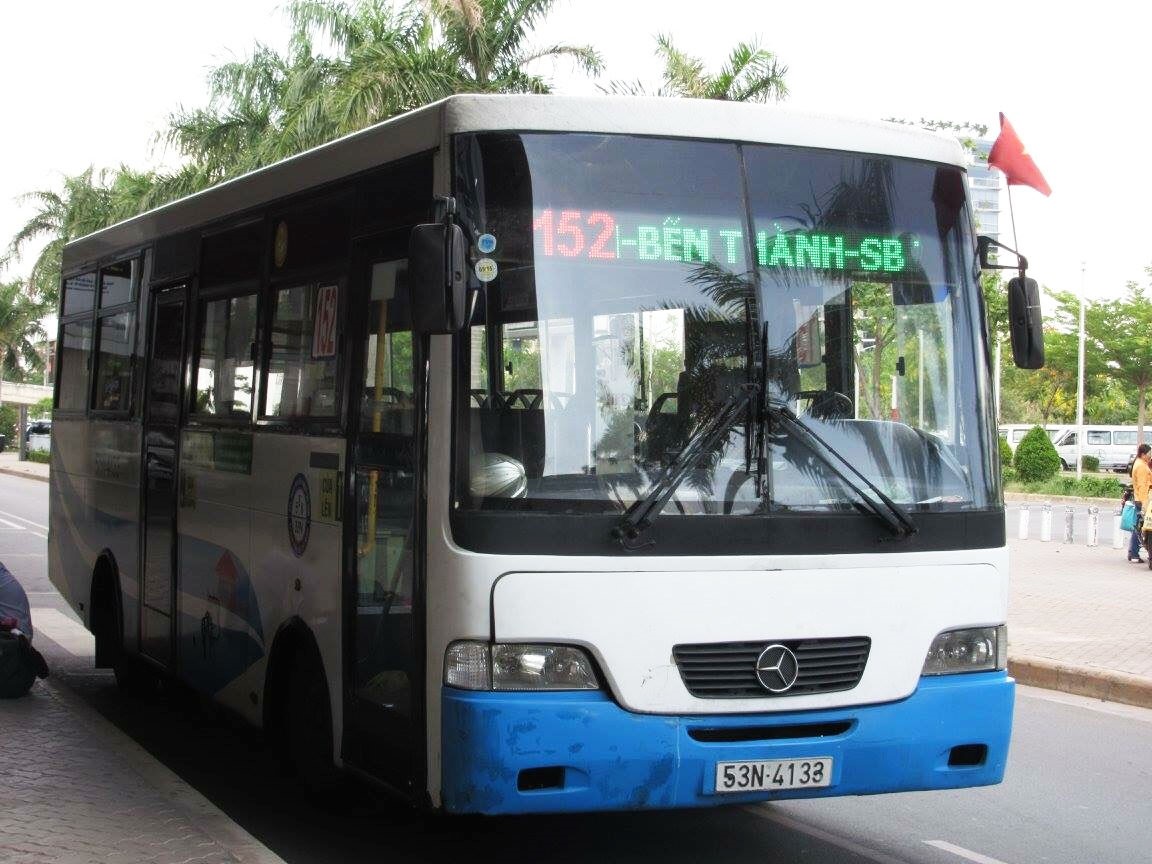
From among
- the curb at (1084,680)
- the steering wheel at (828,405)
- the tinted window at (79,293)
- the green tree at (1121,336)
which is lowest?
the curb at (1084,680)

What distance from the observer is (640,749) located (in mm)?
5234

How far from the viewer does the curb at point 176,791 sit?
5.82 metres

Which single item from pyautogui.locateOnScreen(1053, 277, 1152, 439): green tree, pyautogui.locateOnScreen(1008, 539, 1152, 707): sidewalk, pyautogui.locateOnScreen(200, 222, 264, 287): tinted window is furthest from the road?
pyautogui.locateOnScreen(1053, 277, 1152, 439): green tree

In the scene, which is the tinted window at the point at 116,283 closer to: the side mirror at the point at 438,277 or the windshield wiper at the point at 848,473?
the side mirror at the point at 438,277

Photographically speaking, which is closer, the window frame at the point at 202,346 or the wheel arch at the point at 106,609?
the window frame at the point at 202,346

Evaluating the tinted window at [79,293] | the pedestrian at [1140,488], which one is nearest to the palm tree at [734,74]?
the pedestrian at [1140,488]

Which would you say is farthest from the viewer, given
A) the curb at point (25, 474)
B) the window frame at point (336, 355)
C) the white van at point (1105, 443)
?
the white van at point (1105, 443)

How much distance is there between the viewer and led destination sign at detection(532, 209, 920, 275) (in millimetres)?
5410

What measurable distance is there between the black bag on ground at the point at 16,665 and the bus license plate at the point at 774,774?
5.37 meters

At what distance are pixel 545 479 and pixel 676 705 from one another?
2.91 ft

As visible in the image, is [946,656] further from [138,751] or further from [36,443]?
[36,443]

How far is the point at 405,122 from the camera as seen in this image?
5.90 meters

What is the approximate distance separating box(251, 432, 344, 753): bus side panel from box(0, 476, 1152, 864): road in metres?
0.70

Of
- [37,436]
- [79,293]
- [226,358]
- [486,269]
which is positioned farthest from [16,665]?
[37,436]
